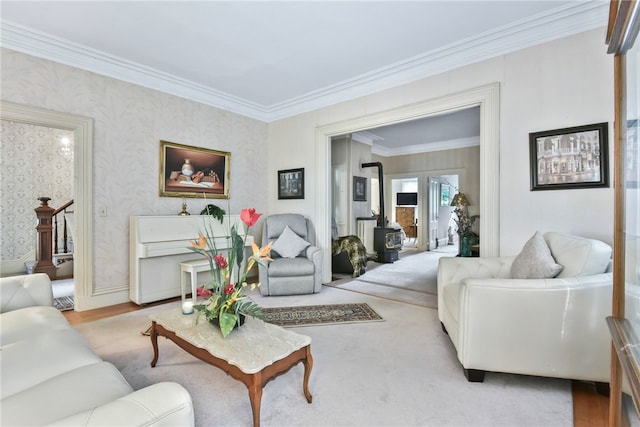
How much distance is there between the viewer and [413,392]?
1808 millimetres

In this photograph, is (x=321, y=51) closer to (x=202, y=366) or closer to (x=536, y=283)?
(x=536, y=283)

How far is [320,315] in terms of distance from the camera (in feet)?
10.2

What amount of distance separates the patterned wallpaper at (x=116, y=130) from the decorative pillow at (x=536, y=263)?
390 cm

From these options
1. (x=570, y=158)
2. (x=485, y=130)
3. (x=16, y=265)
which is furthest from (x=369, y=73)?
(x=16, y=265)

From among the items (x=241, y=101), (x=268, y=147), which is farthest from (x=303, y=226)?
(x=241, y=101)

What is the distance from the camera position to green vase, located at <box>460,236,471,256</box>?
5736 millimetres

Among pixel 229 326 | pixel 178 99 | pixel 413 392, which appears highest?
pixel 178 99

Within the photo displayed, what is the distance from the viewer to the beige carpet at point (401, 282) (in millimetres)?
3805

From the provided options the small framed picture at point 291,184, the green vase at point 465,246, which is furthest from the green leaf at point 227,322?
the green vase at point 465,246

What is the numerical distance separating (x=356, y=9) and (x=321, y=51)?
29.8 inches

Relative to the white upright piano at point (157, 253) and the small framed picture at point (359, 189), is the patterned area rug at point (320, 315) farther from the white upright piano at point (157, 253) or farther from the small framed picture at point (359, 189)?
the small framed picture at point (359, 189)

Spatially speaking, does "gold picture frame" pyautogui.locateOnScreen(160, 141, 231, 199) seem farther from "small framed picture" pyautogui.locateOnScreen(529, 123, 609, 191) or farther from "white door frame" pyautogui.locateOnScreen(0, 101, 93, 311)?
"small framed picture" pyautogui.locateOnScreen(529, 123, 609, 191)

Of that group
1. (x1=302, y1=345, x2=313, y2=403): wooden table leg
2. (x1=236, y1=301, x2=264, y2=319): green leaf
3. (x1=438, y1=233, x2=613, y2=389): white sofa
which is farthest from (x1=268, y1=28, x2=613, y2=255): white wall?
(x1=236, y1=301, x2=264, y2=319): green leaf

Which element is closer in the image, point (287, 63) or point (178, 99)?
point (287, 63)
